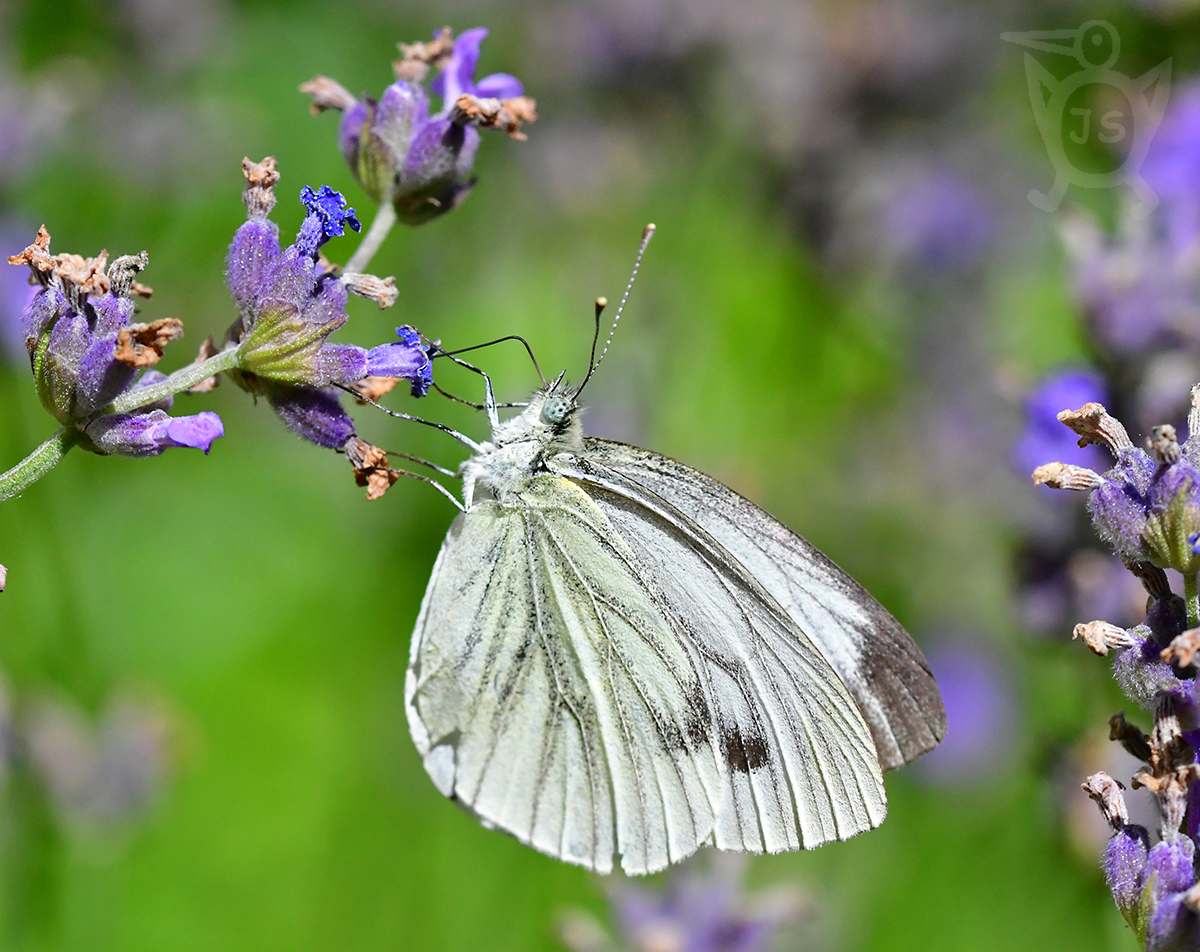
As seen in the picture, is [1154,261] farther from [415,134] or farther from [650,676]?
[415,134]

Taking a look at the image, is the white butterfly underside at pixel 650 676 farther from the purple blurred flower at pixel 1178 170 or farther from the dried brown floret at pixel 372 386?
the purple blurred flower at pixel 1178 170

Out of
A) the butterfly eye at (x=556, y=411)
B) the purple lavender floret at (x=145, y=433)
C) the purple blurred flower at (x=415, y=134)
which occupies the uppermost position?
the purple blurred flower at (x=415, y=134)

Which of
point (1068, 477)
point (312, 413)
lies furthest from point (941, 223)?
point (312, 413)

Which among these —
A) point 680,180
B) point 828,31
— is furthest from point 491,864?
point 828,31

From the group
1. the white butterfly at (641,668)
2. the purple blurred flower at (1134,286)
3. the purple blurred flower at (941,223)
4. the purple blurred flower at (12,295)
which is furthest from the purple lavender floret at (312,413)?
the purple blurred flower at (941,223)

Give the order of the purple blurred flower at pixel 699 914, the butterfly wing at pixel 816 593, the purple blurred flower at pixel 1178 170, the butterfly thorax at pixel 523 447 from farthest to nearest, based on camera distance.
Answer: the purple blurred flower at pixel 1178 170 < the purple blurred flower at pixel 699 914 < the butterfly thorax at pixel 523 447 < the butterfly wing at pixel 816 593

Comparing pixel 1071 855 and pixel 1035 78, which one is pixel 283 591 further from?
pixel 1035 78

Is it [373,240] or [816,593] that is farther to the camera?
[816,593]
